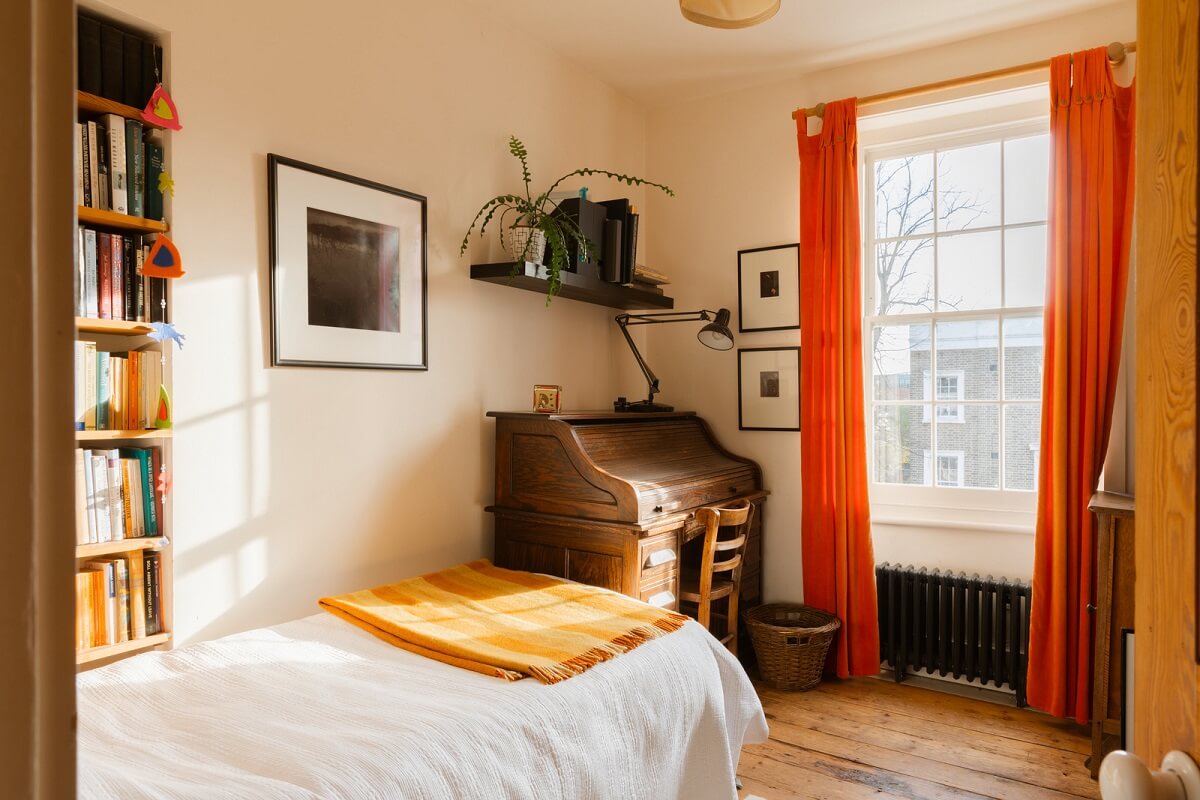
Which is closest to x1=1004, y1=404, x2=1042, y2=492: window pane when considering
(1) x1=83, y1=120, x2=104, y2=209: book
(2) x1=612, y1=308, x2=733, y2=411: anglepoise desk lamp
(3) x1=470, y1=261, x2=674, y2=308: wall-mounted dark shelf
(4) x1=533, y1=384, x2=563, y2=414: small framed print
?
(2) x1=612, y1=308, x2=733, y2=411: anglepoise desk lamp

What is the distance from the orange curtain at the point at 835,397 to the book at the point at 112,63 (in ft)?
8.60

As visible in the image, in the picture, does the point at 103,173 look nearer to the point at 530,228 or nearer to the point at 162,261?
the point at 162,261

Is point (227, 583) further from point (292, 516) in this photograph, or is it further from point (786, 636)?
point (786, 636)

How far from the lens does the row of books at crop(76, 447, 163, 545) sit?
1843mm

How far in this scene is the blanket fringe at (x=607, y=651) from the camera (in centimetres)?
184

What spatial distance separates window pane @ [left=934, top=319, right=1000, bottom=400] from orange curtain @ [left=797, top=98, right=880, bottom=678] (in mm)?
396

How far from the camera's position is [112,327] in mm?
1896

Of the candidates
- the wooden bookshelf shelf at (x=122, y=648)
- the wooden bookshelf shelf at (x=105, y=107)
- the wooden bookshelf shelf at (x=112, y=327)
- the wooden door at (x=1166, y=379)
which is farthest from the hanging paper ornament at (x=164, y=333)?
the wooden door at (x=1166, y=379)

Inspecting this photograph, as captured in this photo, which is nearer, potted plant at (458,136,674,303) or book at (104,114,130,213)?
book at (104,114,130,213)

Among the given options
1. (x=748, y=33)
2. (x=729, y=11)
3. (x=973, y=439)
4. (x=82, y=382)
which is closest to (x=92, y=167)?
(x=82, y=382)

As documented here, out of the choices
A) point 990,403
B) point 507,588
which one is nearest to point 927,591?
point 990,403

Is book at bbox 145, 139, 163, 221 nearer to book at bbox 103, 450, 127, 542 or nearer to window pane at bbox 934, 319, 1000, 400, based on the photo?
book at bbox 103, 450, 127, 542

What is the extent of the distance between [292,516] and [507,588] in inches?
28.0

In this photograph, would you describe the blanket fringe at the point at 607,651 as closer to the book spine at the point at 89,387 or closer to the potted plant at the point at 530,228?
the book spine at the point at 89,387
